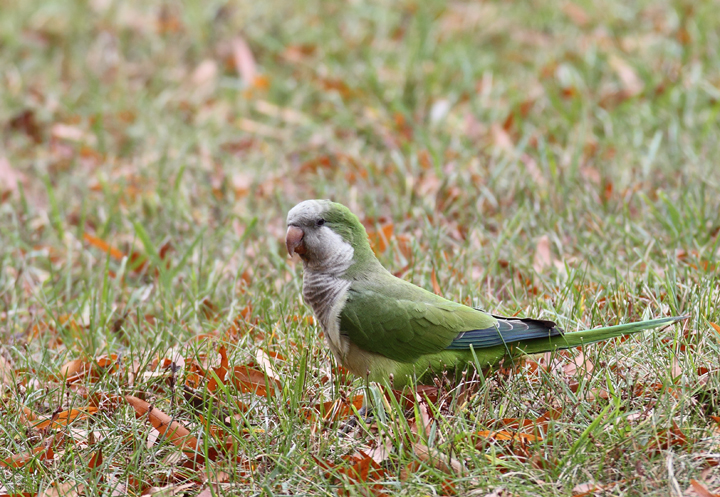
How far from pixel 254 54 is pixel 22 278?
10.8 ft

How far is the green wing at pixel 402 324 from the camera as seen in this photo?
2.74m

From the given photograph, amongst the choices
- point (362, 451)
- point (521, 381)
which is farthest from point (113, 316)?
point (521, 381)

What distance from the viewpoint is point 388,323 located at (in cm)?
275

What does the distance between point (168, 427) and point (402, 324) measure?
2.75 feet

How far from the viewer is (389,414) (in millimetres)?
2592

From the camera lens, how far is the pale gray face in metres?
2.81

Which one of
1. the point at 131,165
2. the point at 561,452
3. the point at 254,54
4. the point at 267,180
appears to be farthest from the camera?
the point at 254,54

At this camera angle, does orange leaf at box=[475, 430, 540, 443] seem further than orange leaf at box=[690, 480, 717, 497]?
Yes

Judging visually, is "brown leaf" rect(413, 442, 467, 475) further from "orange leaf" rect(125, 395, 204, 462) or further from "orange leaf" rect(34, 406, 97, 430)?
"orange leaf" rect(34, 406, 97, 430)

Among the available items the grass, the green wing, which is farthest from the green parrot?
the grass

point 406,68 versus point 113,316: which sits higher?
point 406,68

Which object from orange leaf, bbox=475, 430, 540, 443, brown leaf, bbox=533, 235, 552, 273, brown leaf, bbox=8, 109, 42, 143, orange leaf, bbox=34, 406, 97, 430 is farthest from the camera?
brown leaf, bbox=8, 109, 42, 143

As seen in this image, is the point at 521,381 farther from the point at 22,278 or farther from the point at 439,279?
the point at 22,278

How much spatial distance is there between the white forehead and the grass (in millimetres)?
494
